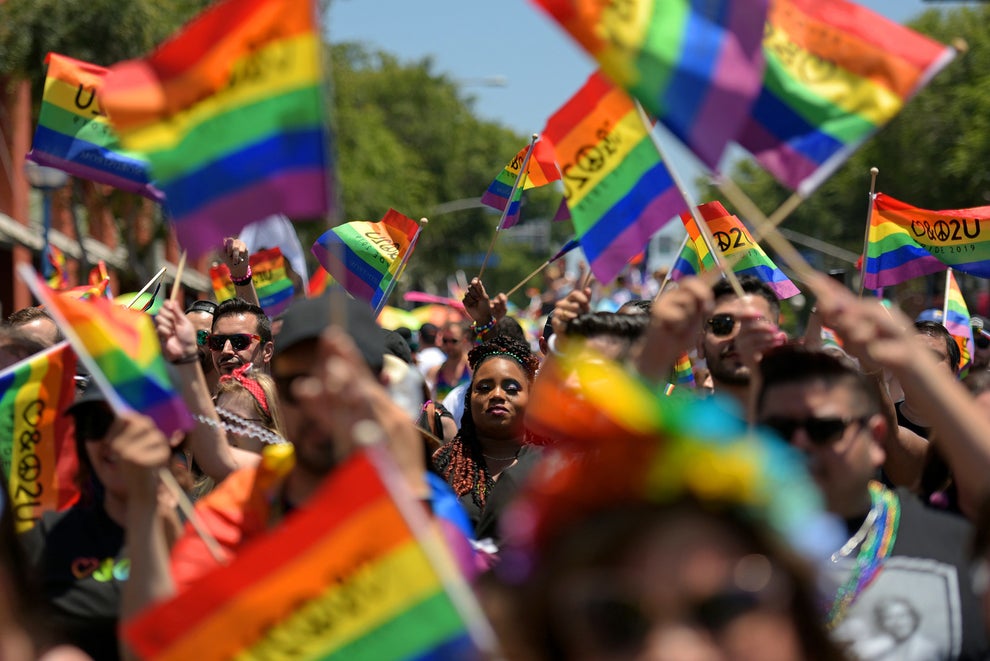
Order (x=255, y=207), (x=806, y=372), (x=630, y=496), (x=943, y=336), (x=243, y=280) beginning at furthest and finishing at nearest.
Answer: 1. (x=243, y=280)
2. (x=943, y=336)
3. (x=255, y=207)
4. (x=806, y=372)
5. (x=630, y=496)

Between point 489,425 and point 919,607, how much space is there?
2.94m

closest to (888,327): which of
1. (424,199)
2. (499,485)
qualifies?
(499,485)

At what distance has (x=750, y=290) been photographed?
19.8ft

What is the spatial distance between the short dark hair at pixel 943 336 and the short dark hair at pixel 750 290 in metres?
1.12

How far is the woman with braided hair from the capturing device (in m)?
5.90

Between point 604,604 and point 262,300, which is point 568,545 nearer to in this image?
point 604,604

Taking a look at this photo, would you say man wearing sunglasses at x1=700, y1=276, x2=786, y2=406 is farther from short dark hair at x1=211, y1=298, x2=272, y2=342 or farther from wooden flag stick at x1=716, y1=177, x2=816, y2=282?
short dark hair at x1=211, y1=298, x2=272, y2=342

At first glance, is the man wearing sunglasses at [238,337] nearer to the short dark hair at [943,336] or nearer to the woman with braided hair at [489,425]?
the woman with braided hair at [489,425]

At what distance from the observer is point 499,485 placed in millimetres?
4344

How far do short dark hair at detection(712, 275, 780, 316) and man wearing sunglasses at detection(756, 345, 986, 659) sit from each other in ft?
7.08

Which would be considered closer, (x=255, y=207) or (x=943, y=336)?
(x=255, y=207)

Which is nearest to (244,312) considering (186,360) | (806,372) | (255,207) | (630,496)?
(186,360)

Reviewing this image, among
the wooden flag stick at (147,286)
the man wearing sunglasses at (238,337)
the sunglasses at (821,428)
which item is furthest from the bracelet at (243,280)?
the sunglasses at (821,428)

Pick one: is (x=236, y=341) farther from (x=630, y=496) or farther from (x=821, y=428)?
(x=630, y=496)
